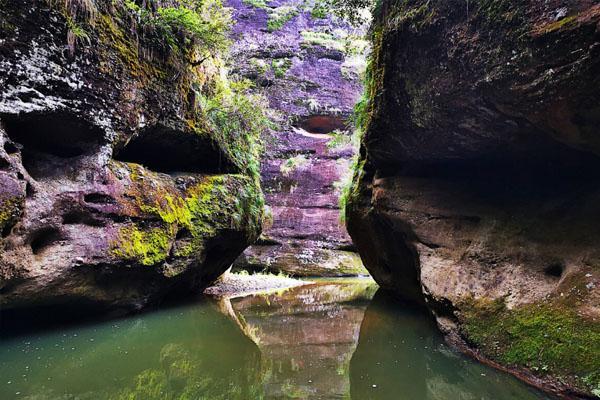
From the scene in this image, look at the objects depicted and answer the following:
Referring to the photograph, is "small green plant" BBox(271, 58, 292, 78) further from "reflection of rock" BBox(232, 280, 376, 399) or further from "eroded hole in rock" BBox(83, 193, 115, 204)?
"eroded hole in rock" BBox(83, 193, 115, 204)

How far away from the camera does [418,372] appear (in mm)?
4223

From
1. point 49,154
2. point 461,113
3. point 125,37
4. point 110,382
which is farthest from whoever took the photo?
point 125,37

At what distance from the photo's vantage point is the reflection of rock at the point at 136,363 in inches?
145

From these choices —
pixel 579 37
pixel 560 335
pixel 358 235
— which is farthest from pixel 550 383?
pixel 358 235

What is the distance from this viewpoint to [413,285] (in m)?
7.91

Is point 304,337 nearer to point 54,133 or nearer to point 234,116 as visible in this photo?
point 54,133

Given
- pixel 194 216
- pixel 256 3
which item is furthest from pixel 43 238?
pixel 256 3

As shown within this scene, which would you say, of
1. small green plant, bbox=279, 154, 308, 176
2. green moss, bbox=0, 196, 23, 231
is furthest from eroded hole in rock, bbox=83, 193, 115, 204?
small green plant, bbox=279, 154, 308, 176

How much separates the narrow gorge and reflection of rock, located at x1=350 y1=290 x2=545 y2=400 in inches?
1.2

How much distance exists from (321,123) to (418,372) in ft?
62.5

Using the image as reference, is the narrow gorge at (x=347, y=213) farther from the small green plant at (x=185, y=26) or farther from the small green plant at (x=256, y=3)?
the small green plant at (x=256, y=3)

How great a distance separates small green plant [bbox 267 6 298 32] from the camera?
973 inches

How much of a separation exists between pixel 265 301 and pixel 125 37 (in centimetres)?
601

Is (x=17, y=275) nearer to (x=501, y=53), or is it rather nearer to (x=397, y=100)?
(x=397, y=100)
